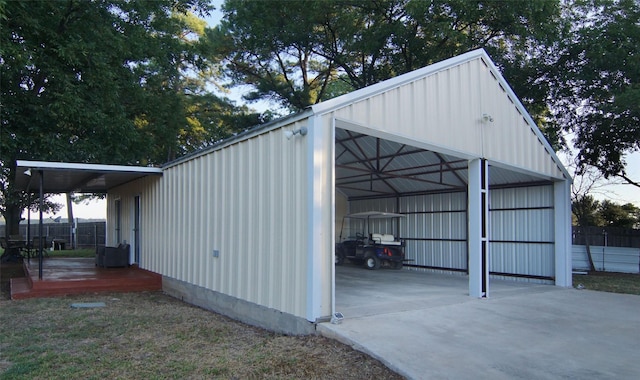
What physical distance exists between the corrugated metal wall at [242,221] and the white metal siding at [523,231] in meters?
7.21

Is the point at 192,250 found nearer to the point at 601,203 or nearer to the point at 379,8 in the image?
the point at 379,8

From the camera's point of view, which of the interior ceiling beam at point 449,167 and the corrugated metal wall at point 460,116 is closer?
the corrugated metal wall at point 460,116

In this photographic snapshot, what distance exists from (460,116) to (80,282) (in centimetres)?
810

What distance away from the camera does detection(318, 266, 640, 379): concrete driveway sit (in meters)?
4.46

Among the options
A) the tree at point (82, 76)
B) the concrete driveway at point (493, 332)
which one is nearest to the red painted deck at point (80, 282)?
the tree at point (82, 76)

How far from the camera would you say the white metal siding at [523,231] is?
35.5 ft

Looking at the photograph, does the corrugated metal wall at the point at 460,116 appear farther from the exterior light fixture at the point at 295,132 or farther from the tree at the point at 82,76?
the tree at the point at 82,76

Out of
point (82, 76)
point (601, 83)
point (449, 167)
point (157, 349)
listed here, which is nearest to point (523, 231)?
point (449, 167)

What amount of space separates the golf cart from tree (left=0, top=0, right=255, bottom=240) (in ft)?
23.8

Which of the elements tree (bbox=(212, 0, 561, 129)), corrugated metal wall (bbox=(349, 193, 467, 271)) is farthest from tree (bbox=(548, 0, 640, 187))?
corrugated metal wall (bbox=(349, 193, 467, 271))

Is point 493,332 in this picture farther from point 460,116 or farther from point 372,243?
point 372,243

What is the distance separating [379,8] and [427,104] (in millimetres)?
9784

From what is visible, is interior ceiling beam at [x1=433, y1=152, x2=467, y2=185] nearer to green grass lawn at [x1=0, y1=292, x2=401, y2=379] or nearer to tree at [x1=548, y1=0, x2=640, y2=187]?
tree at [x1=548, y1=0, x2=640, y2=187]

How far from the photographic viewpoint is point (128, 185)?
1338 cm
